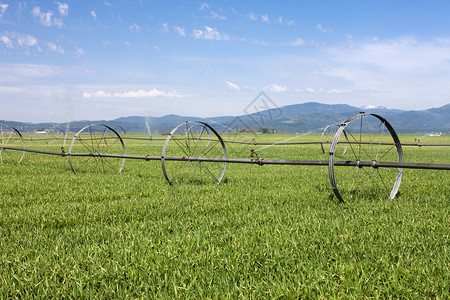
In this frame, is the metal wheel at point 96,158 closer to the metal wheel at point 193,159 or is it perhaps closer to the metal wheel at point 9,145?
the metal wheel at point 193,159

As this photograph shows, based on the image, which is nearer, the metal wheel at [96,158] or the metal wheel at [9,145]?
the metal wheel at [96,158]

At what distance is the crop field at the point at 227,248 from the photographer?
2736mm

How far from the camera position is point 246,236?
12.8 feet

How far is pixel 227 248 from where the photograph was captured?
3.51 meters

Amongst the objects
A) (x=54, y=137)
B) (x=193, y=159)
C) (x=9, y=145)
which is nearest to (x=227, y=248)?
(x=193, y=159)

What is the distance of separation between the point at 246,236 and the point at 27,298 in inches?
89.9

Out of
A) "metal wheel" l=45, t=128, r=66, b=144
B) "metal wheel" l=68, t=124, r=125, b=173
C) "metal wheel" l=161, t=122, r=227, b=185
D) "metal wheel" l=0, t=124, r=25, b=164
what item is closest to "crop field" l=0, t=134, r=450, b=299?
"metal wheel" l=161, t=122, r=227, b=185

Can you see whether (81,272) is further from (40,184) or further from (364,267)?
(40,184)

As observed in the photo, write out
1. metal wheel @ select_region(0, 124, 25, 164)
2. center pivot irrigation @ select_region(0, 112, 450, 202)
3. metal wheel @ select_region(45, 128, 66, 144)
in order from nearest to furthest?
center pivot irrigation @ select_region(0, 112, 450, 202) < metal wheel @ select_region(0, 124, 25, 164) < metal wheel @ select_region(45, 128, 66, 144)

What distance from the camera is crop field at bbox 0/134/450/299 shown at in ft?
8.98

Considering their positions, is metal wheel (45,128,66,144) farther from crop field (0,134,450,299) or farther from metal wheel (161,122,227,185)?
crop field (0,134,450,299)

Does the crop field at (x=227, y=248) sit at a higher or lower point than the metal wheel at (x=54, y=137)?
lower

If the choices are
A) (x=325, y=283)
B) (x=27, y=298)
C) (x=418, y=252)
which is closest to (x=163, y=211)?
(x=27, y=298)

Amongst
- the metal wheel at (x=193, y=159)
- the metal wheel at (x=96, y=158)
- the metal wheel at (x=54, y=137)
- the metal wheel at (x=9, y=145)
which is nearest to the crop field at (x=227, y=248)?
the metal wheel at (x=193, y=159)
